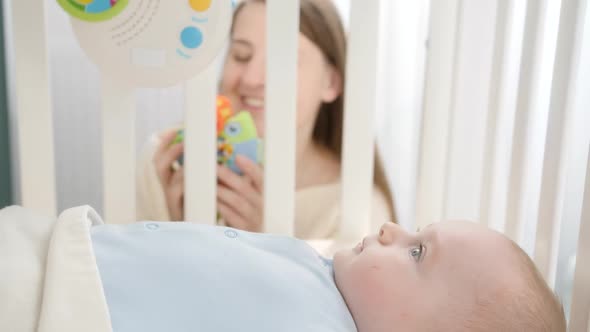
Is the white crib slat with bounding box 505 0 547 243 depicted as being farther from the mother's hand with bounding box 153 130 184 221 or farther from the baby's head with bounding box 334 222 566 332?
the mother's hand with bounding box 153 130 184 221

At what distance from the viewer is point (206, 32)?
86cm

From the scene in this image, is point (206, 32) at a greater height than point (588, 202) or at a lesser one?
greater

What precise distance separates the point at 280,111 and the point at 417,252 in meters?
0.33

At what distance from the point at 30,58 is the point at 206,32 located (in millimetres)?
238

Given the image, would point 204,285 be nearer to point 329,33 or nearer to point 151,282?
point 151,282

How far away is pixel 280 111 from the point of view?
36.6 inches

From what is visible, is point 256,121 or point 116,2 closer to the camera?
point 116,2

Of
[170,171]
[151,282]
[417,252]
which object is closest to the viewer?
[151,282]

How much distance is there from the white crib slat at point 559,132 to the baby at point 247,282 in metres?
0.09

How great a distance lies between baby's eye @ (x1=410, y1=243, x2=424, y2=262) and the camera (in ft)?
2.24

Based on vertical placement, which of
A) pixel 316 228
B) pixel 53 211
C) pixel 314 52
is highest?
pixel 314 52

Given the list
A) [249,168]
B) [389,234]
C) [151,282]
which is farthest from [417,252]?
[249,168]

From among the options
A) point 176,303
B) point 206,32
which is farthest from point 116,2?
point 176,303

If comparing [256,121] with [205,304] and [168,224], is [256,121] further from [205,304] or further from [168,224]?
[205,304]
